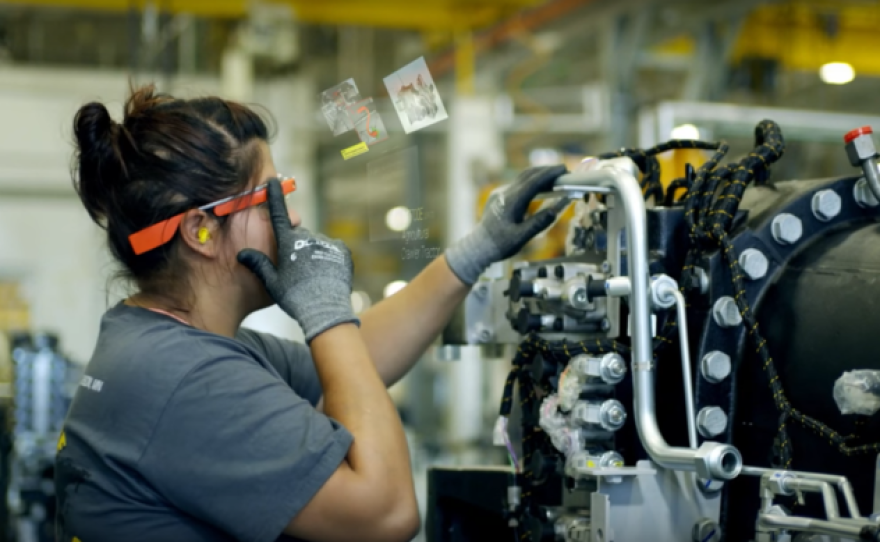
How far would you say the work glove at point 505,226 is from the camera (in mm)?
1363

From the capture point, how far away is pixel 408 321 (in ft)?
5.18

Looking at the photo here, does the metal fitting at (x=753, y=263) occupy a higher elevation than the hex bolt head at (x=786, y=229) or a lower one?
lower

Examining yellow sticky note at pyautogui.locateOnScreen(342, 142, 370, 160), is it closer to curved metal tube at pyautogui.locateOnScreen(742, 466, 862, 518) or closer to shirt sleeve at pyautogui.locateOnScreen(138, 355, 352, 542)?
shirt sleeve at pyautogui.locateOnScreen(138, 355, 352, 542)

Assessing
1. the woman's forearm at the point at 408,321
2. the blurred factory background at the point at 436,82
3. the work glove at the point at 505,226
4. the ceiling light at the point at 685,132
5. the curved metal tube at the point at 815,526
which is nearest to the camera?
the curved metal tube at the point at 815,526

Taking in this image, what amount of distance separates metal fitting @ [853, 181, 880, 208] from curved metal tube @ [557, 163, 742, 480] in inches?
10.8

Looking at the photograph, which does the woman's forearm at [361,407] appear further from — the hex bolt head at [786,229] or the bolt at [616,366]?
the hex bolt head at [786,229]

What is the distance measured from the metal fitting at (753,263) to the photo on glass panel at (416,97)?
1.48 feet

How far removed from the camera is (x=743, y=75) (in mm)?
5516

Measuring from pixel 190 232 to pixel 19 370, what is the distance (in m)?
2.18

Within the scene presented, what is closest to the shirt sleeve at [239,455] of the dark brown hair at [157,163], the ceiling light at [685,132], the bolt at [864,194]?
the dark brown hair at [157,163]

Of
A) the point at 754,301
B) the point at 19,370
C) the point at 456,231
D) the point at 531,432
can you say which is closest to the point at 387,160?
the point at 531,432

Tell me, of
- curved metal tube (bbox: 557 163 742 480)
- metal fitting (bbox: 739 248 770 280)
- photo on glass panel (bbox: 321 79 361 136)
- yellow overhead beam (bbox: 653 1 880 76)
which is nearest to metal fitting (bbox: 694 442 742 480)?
curved metal tube (bbox: 557 163 742 480)

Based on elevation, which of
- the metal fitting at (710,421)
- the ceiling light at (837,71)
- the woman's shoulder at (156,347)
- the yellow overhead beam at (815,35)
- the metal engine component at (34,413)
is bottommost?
the metal engine component at (34,413)

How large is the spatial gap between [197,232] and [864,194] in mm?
836
